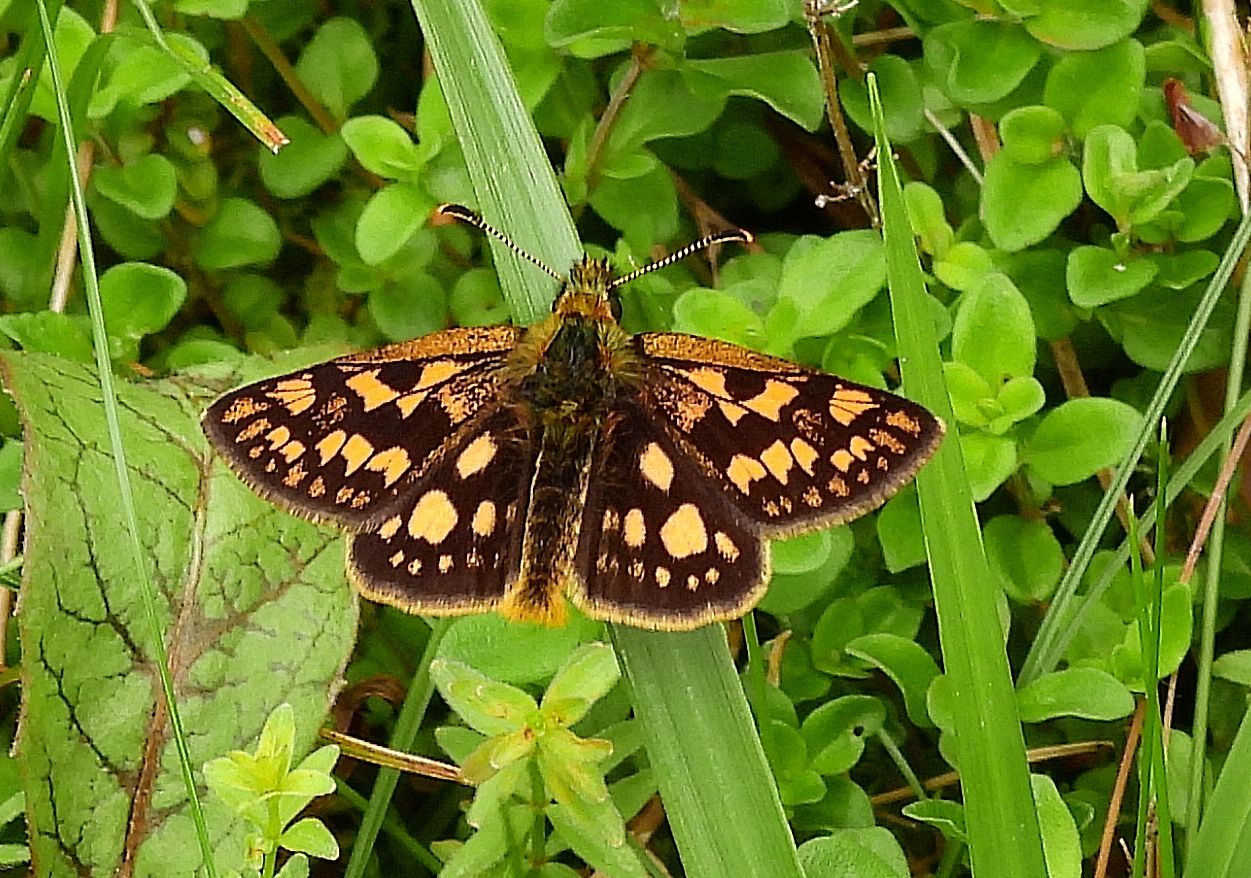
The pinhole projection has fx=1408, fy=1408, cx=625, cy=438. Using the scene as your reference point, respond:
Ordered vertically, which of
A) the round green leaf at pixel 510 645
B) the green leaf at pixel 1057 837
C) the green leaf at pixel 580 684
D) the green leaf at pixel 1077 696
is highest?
the green leaf at pixel 580 684

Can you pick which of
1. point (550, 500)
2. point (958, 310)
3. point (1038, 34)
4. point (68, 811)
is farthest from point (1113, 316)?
point (68, 811)

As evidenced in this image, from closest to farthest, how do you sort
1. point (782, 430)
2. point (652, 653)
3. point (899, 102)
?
point (652, 653), point (782, 430), point (899, 102)

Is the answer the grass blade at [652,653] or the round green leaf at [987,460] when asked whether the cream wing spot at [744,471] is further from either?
the round green leaf at [987,460]

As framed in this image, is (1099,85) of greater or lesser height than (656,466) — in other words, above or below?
above

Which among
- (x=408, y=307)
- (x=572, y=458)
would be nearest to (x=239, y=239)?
(x=408, y=307)

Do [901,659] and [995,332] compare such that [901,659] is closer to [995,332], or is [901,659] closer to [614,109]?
[995,332]

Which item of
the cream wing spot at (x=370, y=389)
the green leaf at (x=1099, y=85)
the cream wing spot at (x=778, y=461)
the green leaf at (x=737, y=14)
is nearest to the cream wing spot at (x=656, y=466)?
the cream wing spot at (x=778, y=461)

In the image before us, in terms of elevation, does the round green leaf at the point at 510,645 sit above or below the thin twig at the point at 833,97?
below
